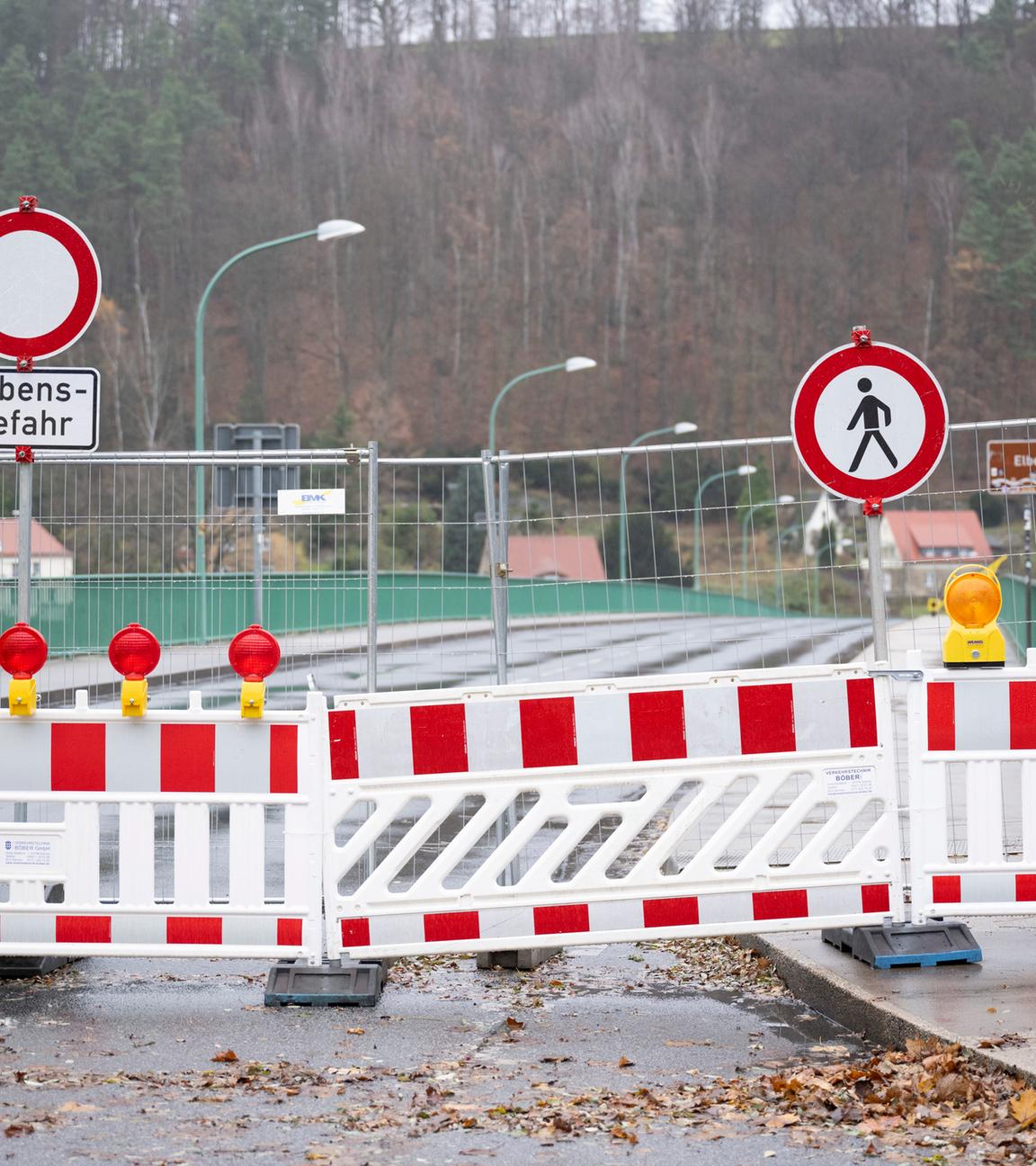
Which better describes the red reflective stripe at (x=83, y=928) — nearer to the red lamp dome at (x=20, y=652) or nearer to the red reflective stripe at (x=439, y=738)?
the red lamp dome at (x=20, y=652)

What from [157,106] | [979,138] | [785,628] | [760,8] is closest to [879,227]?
Answer: [979,138]

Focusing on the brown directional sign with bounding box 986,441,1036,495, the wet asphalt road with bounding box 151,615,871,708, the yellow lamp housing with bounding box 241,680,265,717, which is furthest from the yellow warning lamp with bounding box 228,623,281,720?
the brown directional sign with bounding box 986,441,1036,495

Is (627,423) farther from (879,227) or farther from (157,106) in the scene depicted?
(157,106)

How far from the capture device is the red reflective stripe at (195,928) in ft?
20.1

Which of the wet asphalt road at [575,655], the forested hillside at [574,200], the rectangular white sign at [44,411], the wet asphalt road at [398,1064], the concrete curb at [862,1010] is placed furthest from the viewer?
the forested hillside at [574,200]

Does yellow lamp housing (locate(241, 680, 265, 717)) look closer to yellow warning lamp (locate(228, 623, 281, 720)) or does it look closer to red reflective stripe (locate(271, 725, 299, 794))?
yellow warning lamp (locate(228, 623, 281, 720))

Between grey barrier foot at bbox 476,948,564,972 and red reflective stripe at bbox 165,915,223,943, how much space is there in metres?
1.33

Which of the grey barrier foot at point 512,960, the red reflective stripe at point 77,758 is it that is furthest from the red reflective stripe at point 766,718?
the red reflective stripe at point 77,758

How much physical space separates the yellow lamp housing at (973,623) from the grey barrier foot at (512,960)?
83.6 inches

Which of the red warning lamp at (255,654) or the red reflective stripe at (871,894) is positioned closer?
the red warning lamp at (255,654)

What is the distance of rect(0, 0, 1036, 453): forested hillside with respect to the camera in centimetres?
11750

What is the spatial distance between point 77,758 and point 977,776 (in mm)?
3430

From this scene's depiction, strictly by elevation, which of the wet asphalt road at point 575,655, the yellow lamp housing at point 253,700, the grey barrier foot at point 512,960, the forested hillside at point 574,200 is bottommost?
the grey barrier foot at point 512,960

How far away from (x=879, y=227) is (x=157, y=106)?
5979 cm
